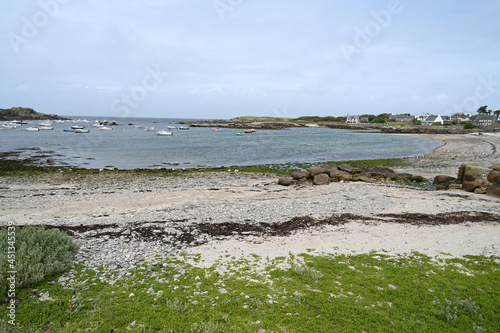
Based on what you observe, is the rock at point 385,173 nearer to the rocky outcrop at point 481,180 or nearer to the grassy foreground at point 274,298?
the rocky outcrop at point 481,180

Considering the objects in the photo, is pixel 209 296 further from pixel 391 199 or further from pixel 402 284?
pixel 391 199

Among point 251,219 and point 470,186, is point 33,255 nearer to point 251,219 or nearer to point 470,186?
point 251,219

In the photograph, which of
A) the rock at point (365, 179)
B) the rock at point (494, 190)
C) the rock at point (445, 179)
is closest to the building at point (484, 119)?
the rock at point (445, 179)

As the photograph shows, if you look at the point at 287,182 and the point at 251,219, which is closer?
the point at 251,219

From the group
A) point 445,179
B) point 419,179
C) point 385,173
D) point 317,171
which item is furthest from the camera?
point 385,173

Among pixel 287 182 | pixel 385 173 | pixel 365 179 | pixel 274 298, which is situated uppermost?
pixel 274 298

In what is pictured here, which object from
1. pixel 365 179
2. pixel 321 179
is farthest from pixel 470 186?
pixel 321 179

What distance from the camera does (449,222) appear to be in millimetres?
14055

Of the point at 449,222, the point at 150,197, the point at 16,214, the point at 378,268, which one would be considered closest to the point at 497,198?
the point at 449,222

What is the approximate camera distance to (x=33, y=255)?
827cm

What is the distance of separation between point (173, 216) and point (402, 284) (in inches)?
431

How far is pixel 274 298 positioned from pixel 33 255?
23.2ft

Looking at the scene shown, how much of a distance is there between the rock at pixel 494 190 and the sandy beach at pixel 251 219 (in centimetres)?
52

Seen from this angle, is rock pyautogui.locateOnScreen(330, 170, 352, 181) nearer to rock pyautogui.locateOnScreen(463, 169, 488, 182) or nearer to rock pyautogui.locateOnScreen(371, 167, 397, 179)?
rock pyautogui.locateOnScreen(371, 167, 397, 179)
